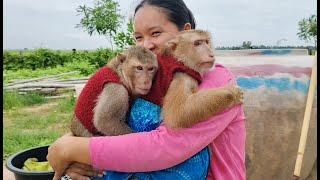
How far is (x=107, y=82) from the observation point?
6.64 feet

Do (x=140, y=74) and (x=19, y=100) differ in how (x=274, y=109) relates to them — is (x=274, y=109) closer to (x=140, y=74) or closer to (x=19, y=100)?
(x=140, y=74)

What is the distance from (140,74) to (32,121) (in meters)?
7.92

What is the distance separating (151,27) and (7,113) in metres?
9.28

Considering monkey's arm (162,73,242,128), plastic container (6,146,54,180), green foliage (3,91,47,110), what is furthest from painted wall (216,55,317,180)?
green foliage (3,91,47,110)

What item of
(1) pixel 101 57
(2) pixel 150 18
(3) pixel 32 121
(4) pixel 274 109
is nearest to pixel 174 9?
(2) pixel 150 18

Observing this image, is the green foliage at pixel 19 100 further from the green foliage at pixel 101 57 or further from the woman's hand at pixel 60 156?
the woman's hand at pixel 60 156

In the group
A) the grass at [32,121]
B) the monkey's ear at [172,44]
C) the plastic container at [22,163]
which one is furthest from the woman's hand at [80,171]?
the grass at [32,121]

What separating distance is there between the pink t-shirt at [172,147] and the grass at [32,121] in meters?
5.41

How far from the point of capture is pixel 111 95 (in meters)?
2.01

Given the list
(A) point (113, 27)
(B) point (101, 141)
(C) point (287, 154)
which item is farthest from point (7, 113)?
(B) point (101, 141)

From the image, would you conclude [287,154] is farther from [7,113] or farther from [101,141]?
[7,113]

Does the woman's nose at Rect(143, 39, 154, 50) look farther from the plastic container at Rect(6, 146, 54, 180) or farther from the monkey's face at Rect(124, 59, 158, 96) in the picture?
the plastic container at Rect(6, 146, 54, 180)

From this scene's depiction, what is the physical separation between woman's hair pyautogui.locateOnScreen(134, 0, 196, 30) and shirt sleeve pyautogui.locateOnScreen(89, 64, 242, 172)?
0.59m

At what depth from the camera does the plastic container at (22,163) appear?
3605 mm
